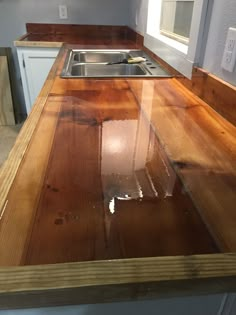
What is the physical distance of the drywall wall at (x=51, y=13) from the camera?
2.47m

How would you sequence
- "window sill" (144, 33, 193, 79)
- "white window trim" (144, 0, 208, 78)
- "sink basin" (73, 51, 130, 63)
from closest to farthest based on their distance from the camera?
"white window trim" (144, 0, 208, 78) < "window sill" (144, 33, 193, 79) < "sink basin" (73, 51, 130, 63)

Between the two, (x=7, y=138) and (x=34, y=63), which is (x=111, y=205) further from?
(x=7, y=138)

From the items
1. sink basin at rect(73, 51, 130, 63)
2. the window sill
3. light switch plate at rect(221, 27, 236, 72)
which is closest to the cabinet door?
sink basin at rect(73, 51, 130, 63)

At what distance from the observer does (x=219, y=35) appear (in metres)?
0.81

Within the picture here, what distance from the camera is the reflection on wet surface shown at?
0.35 m

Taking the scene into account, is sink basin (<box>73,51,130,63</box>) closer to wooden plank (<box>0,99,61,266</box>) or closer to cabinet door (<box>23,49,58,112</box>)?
cabinet door (<box>23,49,58,112</box>)

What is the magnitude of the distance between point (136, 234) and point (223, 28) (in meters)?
0.70

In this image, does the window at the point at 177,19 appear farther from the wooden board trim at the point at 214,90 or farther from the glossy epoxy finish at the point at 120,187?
the glossy epoxy finish at the point at 120,187

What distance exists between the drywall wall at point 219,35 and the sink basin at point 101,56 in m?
0.92

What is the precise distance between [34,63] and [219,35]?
1614 mm

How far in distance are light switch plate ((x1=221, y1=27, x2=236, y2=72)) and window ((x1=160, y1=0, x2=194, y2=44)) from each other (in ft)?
1.88

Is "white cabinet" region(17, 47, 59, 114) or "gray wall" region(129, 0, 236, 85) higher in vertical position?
"gray wall" region(129, 0, 236, 85)

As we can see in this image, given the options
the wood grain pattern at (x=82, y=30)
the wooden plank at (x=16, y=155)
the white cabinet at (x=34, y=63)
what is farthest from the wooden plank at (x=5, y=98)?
the wooden plank at (x=16, y=155)

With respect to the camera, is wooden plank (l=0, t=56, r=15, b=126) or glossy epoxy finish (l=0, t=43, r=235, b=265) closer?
glossy epoxy finish (l=0, t=43, r=235, b=265)
